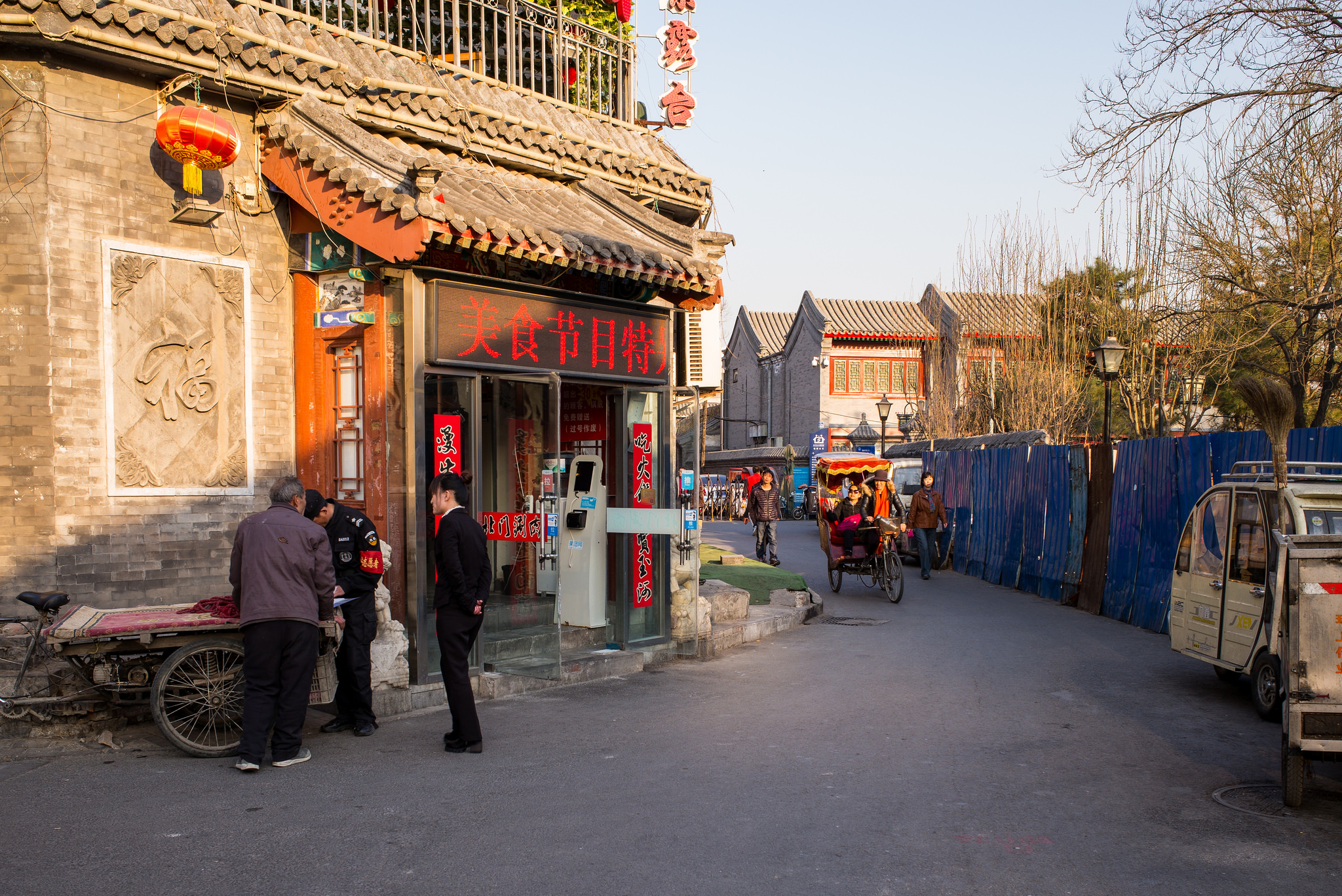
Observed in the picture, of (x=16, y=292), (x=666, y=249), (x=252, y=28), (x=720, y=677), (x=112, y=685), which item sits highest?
(x=252, y=28)

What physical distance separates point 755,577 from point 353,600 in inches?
377

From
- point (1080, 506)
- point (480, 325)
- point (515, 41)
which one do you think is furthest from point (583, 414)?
point (1080, 506)

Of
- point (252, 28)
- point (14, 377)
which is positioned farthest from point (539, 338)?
point (14, 377)

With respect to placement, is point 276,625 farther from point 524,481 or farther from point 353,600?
point 524,481

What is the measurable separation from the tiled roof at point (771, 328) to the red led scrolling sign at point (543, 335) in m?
41.5

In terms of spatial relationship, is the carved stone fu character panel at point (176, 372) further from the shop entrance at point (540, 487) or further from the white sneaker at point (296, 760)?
the white sneaker at point (296, 760)

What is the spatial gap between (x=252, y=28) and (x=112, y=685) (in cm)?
534

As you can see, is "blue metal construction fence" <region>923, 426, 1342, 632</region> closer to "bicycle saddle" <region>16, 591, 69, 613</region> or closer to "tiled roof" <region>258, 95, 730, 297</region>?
"tiled roof" <region>258, 95, 730, 297</region>

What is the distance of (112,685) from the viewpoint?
21.2 feet

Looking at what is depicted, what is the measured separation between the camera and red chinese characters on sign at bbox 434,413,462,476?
28.1 ft

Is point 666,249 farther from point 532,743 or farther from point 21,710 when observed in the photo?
point 21,710

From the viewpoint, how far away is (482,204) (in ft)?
28.1

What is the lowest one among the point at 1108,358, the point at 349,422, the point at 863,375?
the point at 349,422

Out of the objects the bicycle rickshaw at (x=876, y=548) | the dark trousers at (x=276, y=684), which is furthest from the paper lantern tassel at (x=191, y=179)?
the bicycle rickshaw at (x=876, y=548)
